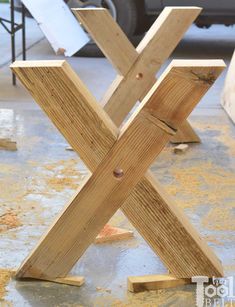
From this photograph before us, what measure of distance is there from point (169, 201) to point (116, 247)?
58 cm

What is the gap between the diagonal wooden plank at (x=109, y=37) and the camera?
13.9 ft

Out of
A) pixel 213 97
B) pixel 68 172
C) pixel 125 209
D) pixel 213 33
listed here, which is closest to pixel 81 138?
pixel 125 209

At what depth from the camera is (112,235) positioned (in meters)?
3.30

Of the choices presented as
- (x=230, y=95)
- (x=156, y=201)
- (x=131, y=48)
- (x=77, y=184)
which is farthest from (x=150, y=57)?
(x=156, y=201)

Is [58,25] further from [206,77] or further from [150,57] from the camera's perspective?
[206,77]

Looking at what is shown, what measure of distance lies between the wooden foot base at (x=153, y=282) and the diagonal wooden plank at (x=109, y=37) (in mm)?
1739

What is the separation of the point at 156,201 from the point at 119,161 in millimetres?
221

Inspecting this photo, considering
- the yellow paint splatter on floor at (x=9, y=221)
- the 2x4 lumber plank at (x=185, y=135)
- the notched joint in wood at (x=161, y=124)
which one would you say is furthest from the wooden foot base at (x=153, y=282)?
the 2x4 lumber plank at (x=185, y=135)

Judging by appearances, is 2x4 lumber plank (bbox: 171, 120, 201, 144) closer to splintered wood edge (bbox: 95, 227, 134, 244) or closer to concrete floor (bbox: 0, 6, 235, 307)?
concrete floor (bbox: 0, 6, 235, 307)

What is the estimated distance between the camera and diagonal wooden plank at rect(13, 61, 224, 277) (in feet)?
8.18

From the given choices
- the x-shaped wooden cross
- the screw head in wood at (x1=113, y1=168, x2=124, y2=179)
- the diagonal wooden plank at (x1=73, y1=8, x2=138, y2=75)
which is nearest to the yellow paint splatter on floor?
the x-shaped wooden cross

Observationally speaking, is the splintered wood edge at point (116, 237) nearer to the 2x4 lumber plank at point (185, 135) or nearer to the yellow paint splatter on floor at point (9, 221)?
the yellow paint splatter on floor at point (9, 221)

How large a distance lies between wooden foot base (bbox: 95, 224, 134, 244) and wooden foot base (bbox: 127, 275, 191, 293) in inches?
17.0

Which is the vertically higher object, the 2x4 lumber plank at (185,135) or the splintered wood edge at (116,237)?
the 2x4 lumber plank at (185,135)
